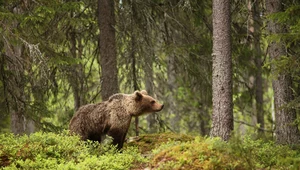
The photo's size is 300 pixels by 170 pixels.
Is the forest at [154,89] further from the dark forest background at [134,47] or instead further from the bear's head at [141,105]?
the bear's head at [141,105]

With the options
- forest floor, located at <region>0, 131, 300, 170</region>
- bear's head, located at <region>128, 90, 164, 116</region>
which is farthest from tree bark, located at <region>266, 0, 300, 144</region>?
bear's head, located at <region>128, 90, 164, 116</region>

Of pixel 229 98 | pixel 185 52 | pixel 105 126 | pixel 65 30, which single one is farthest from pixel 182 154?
pixel 65 30

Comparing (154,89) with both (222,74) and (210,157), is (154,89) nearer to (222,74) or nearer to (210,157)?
(222,74)

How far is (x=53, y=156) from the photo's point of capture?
945cm

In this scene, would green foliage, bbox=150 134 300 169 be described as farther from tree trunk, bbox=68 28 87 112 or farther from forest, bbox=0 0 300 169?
tree trunk, bbox=68 28 87 112

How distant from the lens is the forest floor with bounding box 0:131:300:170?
7.92 m

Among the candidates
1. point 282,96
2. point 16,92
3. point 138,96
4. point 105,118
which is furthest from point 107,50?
point 282,96

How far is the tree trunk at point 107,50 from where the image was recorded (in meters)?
13.8

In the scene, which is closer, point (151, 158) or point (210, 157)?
point (210, 157)

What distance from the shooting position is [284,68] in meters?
9.66

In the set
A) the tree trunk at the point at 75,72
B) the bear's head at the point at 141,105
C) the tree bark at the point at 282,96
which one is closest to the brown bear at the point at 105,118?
the bear's head at the point at 141,105

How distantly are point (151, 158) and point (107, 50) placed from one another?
5.11 meters

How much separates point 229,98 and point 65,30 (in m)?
6.78

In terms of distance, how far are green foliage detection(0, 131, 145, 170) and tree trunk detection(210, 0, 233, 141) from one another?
80.4 inches
